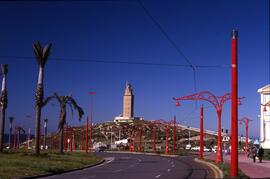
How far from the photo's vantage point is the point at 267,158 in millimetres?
46719

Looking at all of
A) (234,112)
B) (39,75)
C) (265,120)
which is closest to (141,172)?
(234,112)

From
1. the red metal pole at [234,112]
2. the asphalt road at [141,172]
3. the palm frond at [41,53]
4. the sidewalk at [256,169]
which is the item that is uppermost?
the palm frond at [41,53]

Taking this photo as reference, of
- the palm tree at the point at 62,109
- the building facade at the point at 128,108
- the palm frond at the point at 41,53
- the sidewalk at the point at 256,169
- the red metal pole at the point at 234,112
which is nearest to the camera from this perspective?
the red metal pole at the point at 234,112

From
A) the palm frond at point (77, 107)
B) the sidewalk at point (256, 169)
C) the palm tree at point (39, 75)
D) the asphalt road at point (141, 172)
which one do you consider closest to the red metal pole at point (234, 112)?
the sidewalk at point (256, 169)

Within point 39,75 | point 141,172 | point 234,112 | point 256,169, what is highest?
point 39,75

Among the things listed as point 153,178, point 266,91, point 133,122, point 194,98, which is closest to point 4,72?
point 194,98

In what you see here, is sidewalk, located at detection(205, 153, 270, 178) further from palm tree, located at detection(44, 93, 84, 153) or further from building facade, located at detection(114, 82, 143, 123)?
building facade, located at detection(114, 82, 143, 123)

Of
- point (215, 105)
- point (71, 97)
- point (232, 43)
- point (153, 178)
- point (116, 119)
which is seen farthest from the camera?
point (116, 119)

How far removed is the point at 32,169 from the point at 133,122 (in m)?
131

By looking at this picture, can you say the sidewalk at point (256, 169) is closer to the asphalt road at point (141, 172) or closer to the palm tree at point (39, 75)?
the asphalt road at point (141, 172)

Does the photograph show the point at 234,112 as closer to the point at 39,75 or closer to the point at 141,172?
the point at 141,172

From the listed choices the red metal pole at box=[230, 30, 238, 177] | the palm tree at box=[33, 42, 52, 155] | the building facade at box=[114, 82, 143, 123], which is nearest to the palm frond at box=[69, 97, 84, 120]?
the palm tree at box=[33, 42, 52, 155]

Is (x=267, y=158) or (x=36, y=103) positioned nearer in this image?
(x=36, y=103)

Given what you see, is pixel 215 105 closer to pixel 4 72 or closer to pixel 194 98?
pixel 194 98
